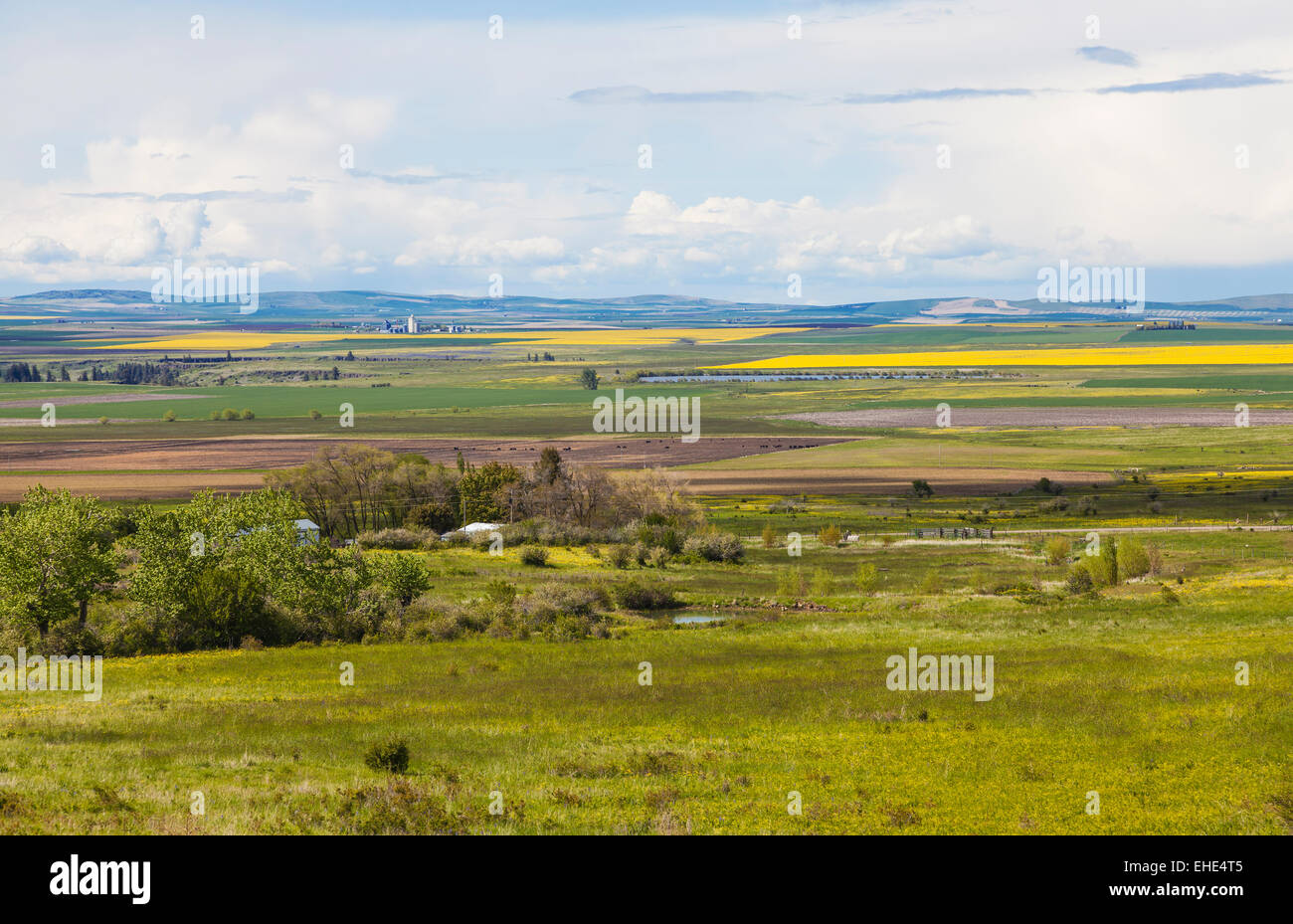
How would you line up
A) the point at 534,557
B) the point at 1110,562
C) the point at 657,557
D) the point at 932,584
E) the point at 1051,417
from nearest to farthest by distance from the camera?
the point at 932,584, the point at 1110,562, the point at 534,557, the point at 657,557, the point at 1051,417

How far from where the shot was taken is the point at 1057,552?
7012 centimetres

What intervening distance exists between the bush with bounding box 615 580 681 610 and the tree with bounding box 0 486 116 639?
23.8 m

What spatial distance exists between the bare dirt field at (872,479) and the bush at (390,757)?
80187 mm

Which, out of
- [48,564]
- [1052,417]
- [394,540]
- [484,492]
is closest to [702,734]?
[48,564]

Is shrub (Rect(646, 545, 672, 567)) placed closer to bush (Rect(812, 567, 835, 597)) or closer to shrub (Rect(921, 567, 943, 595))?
bush (Rect(812, 567, 835, 597))

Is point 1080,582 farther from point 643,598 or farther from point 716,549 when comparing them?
point 716,549

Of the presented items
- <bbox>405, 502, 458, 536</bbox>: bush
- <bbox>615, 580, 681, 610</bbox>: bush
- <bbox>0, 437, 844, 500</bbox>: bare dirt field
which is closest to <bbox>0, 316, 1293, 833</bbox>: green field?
<bbox>615, 580, 681, 610</bbox>: bush

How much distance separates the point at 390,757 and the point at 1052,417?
Answer: 167 metres

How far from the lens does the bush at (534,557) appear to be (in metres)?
72.7

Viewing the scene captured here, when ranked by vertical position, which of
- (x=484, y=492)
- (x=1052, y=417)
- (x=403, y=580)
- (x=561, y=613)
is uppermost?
(x=1052, y=417)

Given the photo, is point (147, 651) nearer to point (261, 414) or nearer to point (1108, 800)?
point (1108, 800)

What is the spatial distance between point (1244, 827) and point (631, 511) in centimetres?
7710

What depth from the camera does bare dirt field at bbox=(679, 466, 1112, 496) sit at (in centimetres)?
10881

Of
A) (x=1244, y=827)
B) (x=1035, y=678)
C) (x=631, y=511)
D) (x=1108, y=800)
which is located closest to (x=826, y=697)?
(x=1035, y=678)
